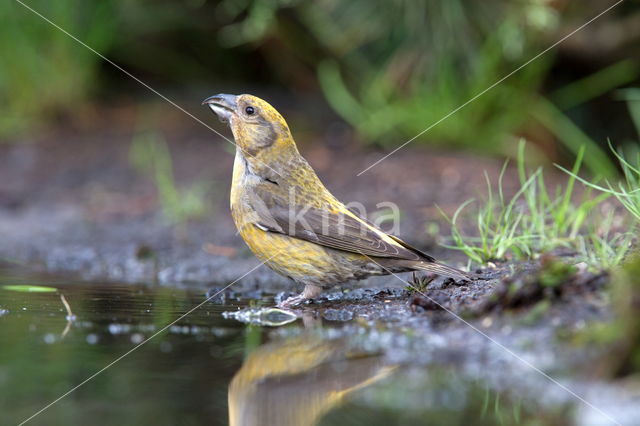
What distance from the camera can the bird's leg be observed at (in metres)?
5.07

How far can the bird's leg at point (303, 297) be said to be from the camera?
16.6 ft

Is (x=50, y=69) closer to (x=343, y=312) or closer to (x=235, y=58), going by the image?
(x=235, y=58)

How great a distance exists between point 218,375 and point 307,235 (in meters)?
1.96

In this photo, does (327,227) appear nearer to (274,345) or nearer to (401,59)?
(274,345)

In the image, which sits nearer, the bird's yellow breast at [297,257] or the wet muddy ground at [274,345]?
the wet muddy ground at [274,345]

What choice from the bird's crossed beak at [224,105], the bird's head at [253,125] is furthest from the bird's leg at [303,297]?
the bird's crossed beak at [224,105]

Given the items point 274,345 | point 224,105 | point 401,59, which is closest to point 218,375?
point 274,345

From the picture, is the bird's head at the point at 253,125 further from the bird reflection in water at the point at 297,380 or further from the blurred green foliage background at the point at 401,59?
the blurred green foliage background at the point at 401,59

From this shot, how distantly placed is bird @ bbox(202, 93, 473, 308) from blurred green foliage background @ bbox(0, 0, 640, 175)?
3359 millimetres

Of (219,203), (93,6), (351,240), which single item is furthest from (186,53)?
(351,240)

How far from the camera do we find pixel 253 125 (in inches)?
233

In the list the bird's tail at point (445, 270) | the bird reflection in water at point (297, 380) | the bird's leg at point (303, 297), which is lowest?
the bird reflection in water at point (297, 380)

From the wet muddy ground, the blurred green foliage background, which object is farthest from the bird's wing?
the blurred green foliage background

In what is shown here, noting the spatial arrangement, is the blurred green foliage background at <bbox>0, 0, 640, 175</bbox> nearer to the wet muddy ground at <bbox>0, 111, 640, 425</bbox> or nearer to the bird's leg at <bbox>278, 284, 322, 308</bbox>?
the wet muddy ground at <bbox>0, 111, 640, 425</bbox>
